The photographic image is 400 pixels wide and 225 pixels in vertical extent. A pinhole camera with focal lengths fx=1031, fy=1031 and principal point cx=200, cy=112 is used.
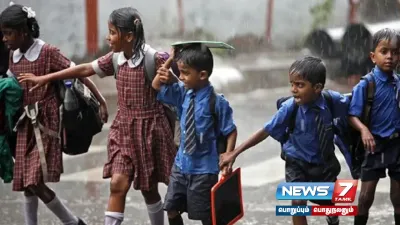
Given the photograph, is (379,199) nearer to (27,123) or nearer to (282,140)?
(282,140)

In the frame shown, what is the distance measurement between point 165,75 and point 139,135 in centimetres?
54

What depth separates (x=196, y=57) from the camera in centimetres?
573

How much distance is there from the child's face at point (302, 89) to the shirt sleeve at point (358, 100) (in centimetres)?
31

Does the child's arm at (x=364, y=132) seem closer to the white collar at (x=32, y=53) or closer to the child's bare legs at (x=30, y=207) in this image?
the white collar at (x=32, y=53)

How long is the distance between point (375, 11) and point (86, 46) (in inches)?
180

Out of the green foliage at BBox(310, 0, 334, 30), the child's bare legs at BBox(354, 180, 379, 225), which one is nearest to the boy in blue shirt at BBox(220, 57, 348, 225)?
the child's bare legs at BBox(354, 180, 379, 225)

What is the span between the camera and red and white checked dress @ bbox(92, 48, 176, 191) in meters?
6.14

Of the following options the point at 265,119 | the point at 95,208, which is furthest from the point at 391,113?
the point at 265,119

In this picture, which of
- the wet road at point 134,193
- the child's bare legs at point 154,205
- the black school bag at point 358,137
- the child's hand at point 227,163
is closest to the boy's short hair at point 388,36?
the black school bag at point 358,137

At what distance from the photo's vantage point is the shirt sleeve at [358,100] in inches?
235

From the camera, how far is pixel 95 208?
318 inches

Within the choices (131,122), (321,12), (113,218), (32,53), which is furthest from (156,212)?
(321,12)

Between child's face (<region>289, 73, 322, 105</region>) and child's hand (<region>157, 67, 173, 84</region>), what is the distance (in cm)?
68

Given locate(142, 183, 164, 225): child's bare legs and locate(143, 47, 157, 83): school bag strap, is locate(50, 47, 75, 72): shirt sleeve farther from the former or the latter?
locate(142, 183, 164, 225): child's bare legs
